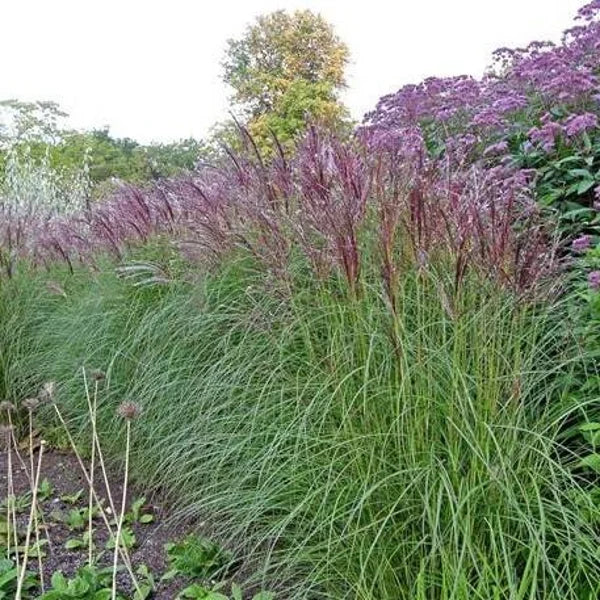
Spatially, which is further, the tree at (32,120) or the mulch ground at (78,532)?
the tree at (32,120)

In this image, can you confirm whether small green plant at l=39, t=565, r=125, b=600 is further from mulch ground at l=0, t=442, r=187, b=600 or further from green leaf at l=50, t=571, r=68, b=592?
mulch ground at l=0, t=442, r=187, b=600

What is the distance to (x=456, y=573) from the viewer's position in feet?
4.04

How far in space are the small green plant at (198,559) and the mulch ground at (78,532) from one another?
0.22ft

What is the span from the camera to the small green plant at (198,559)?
195 cm

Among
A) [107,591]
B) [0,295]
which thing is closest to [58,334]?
[0,295]

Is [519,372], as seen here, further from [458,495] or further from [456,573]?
[456,573]

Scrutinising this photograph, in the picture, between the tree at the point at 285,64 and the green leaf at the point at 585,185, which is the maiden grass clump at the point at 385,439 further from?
the tree at the point at 285,64

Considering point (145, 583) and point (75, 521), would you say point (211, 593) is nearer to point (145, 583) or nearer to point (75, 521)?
point (145, 583)

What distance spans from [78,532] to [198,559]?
713 mm

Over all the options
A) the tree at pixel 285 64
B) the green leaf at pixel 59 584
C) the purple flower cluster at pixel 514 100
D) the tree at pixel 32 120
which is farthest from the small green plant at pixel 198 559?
the tree at pixel 285 64

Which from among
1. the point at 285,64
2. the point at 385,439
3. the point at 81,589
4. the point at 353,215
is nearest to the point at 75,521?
the point at 81,589

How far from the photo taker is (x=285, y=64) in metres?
21.8

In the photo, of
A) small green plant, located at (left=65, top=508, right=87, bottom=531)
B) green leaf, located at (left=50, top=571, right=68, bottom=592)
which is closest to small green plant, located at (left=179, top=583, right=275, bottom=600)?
green leaf, located at (left=50, top=571, right=68, bottom=592)

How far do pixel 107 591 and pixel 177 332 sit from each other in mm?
995
